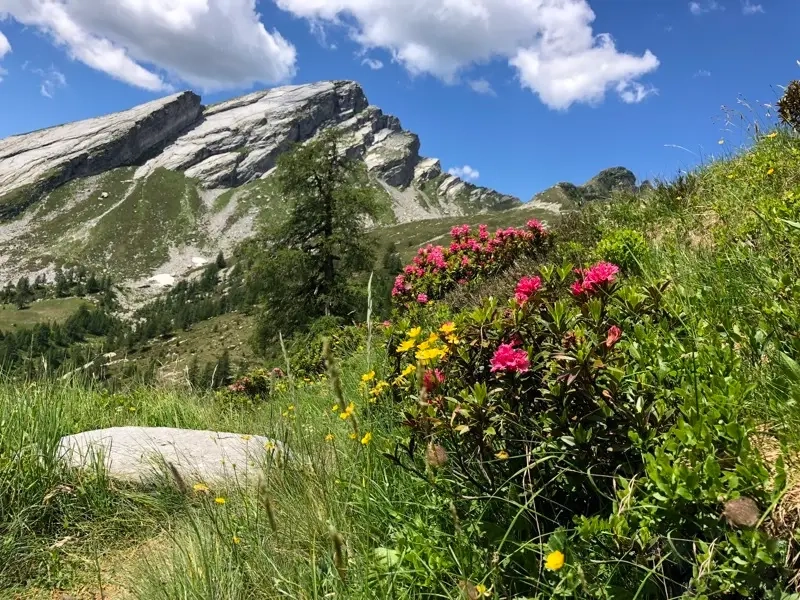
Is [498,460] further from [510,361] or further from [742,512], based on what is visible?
[742,512]

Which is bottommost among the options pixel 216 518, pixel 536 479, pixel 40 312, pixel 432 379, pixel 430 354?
pixel 216 518

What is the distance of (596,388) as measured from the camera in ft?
6.44

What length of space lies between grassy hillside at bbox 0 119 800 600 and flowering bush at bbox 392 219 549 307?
224 inches

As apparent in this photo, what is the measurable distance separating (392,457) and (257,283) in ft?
90.6

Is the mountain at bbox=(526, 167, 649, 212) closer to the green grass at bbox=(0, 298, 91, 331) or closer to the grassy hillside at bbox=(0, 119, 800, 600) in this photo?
the grassy hillside at bbox=(0, 119, 800, 600)

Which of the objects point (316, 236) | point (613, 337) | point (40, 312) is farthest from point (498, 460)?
point (40, 312)

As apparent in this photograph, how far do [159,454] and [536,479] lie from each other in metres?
3.34

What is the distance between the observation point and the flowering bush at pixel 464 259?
9500 mm

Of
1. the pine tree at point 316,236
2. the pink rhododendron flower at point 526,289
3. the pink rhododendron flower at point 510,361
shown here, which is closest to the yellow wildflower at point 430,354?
the pink rhododendron flower at point 510,361

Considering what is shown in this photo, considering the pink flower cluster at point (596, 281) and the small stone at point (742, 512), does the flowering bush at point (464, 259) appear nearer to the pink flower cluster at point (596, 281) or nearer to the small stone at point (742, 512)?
the pink flower cluster at point (596, 281)

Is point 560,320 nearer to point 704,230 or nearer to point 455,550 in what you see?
point 455,550

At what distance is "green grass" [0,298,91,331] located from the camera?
517ft

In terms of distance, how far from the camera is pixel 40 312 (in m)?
166

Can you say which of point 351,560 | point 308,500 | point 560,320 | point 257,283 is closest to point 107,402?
point 308,500
